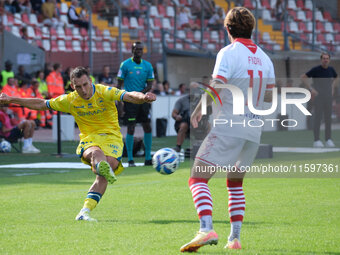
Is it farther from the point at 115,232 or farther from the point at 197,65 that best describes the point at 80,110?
the point at 197,65

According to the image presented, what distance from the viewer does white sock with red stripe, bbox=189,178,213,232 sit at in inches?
249

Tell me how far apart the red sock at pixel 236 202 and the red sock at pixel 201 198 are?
375 millimetres

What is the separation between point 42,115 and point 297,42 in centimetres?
1397

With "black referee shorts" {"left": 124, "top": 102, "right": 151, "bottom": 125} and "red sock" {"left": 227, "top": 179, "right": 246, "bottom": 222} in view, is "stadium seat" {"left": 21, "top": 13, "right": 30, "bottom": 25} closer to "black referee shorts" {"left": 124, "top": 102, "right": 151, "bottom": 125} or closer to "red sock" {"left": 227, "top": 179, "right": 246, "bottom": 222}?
"black referee shorts" {"left": 124, "top": 102, "right": 151, "bottom": 125}

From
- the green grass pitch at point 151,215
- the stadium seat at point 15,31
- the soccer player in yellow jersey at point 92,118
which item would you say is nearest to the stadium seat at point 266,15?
the stadium seat at point 15,31

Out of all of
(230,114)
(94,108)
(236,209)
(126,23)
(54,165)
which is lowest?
(54,165)

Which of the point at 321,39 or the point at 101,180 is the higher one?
the point at 321,39

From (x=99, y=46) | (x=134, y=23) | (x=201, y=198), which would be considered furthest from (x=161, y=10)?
(x=201, y=198)

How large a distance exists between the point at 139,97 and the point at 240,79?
1747 millimetres

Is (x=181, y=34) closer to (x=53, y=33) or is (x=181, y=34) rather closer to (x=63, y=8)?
(x=63, y=8)

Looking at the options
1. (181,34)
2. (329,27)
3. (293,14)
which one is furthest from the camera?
(329,27)

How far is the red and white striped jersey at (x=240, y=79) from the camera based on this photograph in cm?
637

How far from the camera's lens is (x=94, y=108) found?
29.5ft

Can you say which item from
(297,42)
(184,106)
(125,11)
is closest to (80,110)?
(184,106)
